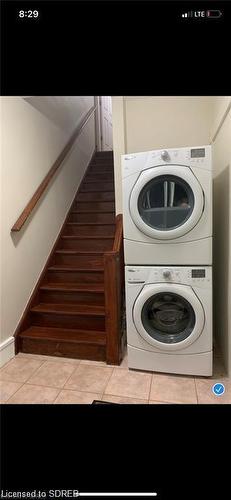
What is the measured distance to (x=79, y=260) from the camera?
2646mm

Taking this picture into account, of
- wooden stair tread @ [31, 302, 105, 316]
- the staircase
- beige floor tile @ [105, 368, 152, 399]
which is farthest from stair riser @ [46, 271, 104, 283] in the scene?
beige floor tile @ [105, 368, 152, 399]

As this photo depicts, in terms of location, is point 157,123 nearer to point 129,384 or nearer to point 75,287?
point 75,287

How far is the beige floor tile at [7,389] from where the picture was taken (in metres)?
1.49

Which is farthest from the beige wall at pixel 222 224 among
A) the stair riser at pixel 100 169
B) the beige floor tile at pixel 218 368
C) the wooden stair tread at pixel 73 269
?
the stair riser at pixel 100 169

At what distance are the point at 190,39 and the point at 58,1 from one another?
0.38 metres

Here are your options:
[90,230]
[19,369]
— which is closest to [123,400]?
[19,369]

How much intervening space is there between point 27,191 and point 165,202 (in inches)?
47.2

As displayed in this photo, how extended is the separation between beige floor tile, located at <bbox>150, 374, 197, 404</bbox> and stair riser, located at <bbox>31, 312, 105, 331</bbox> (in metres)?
0.61

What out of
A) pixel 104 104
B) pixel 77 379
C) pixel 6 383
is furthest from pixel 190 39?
pixel 104 104

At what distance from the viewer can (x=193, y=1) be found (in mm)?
679

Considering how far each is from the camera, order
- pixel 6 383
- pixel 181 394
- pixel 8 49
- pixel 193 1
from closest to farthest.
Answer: pixel 193 1, pixel 8 49, pixel 181 394, pixel 6 383

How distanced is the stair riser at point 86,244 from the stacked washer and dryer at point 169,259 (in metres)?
1.06

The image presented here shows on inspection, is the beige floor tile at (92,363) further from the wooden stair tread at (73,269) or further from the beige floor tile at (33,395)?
the wooden stair tread at (73,269)

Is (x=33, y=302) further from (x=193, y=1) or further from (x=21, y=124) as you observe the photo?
(x=193, y=1)
